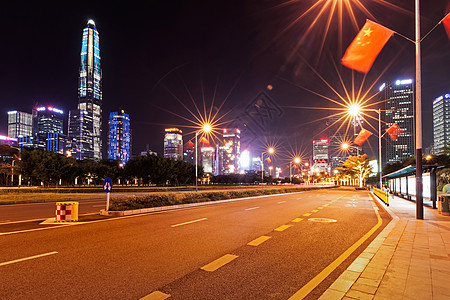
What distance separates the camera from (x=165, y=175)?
Answer: 68312mm

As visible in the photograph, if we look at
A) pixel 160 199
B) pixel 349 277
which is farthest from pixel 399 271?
pixel 160 199

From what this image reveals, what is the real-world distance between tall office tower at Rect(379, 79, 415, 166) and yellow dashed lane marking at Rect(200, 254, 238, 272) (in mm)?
94523

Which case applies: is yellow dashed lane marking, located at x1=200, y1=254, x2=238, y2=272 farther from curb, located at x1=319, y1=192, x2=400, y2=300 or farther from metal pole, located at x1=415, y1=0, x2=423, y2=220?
metal pole, located at x1=415, y1=0, x2=423, y2=220

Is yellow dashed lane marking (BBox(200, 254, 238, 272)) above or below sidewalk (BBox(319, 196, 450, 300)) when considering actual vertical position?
below

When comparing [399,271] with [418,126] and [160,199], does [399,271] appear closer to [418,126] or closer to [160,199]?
[418,126]

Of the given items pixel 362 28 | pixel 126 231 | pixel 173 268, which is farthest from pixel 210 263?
pixel 362 28

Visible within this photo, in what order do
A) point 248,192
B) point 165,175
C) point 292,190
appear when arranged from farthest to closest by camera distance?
point 165,175 → point 292,190 → point 248,192

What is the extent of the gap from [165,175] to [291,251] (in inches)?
2522

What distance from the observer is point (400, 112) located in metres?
112

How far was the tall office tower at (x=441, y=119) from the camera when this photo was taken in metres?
148

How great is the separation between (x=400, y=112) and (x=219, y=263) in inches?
5181

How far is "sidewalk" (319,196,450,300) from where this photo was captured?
4008 mm

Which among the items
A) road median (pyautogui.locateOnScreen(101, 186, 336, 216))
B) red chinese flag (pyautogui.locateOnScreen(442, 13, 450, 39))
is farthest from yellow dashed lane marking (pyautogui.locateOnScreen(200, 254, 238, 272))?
red chinese flag (pyautogui.locateOnScreen(442, 13, 450, 39))

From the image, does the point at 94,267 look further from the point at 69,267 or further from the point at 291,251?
the point at 291,251
